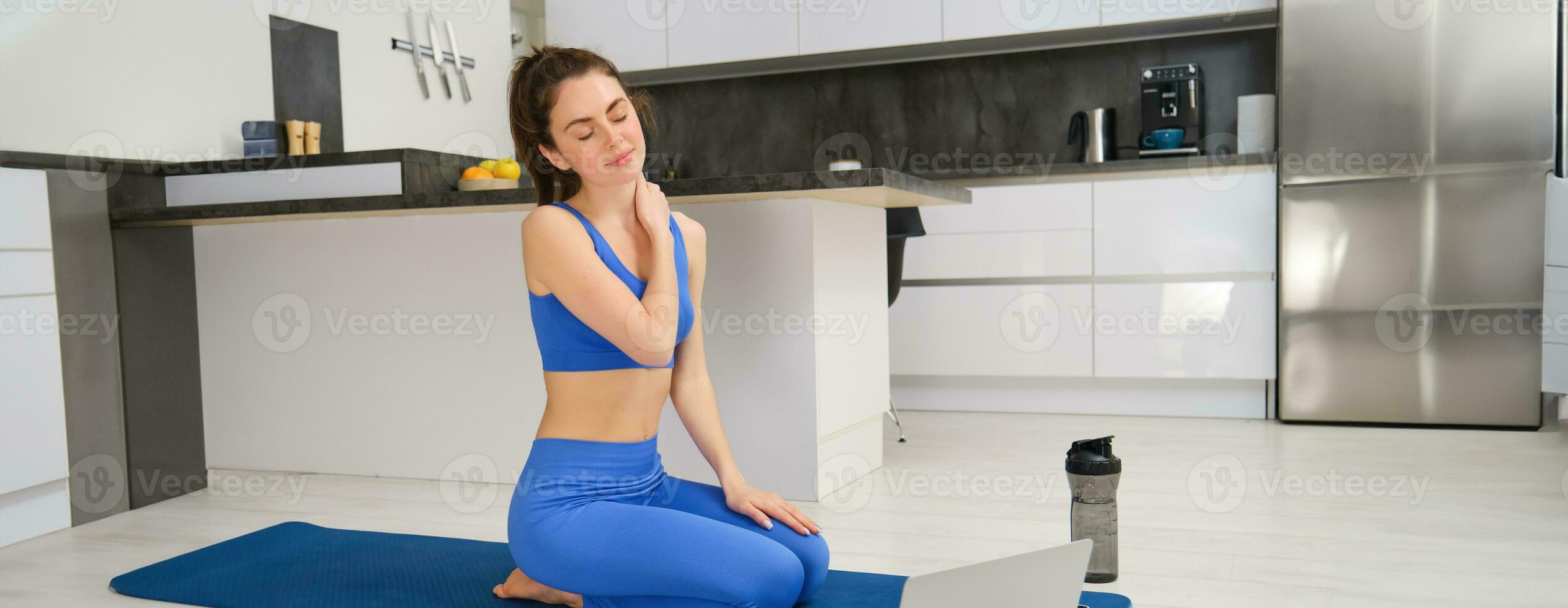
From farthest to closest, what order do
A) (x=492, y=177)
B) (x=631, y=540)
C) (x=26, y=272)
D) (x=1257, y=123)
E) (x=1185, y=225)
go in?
(x=1257, y=123), (x=1185, y=225), (x=492, y=177), (x=26, y=272), (x=631, y=540)

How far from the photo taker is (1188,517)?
98.7 inches

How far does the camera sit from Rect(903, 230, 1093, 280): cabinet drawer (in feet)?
13.4

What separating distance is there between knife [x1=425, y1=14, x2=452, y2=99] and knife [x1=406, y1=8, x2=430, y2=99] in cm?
6

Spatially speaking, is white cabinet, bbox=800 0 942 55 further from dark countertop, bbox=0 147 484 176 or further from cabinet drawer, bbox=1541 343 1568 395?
cabinet drawer, bbox=1541 343 1568 395

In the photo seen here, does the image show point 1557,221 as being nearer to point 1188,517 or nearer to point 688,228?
point 1188,517

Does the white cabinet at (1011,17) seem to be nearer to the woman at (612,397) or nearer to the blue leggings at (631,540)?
the woman at (612,397)

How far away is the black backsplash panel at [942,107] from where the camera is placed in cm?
447

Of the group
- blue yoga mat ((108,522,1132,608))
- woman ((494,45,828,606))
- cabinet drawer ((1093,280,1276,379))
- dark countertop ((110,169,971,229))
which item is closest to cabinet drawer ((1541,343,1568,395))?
cabinet drawer ((1093,280,1276,379))

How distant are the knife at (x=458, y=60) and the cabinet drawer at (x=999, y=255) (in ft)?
6.50

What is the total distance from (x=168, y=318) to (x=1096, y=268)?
295 centimetres

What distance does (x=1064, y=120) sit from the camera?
471 centimetres

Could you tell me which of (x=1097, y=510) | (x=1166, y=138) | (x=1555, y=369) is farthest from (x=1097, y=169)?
(x=1097, y=510)

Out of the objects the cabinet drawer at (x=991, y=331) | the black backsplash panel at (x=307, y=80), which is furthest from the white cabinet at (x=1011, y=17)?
the black backsplash panel at (x=307, y=80)

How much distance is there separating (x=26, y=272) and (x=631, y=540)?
1895 mm
